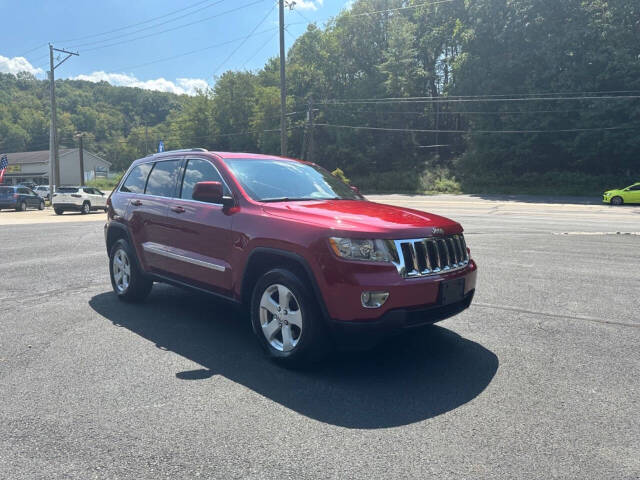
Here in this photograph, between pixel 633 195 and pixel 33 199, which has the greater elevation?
pixel 33 199

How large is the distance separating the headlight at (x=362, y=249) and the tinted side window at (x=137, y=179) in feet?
11.2

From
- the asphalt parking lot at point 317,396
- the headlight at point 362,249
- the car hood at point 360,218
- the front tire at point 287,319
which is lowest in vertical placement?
the asphalt parking lot at point 317,396

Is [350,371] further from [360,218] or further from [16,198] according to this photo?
[16,198]

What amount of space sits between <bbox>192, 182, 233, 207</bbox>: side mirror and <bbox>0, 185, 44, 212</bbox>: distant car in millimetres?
30738

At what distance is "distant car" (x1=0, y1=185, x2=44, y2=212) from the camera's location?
1191 inches

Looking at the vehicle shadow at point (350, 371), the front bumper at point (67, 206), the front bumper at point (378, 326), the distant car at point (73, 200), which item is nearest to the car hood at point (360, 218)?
the front bumper at point (378, 326)

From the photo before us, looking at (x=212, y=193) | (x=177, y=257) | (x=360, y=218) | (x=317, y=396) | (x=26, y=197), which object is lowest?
(x=317, y=396)

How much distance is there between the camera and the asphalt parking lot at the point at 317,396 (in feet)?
9.41

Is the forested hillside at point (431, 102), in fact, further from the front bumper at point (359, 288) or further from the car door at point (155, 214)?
the front bumper at point (359, 288)

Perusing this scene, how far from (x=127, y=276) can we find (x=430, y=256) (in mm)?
4055

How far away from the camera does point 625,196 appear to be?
3012 centimetres

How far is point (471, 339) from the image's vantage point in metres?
5.07

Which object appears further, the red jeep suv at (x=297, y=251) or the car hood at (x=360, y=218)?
the car hood at (x=360, y=218)

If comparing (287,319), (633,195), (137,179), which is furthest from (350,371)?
(633,195)
